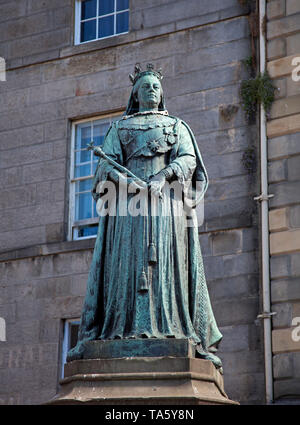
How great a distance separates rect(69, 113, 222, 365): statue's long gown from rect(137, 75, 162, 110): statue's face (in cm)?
20

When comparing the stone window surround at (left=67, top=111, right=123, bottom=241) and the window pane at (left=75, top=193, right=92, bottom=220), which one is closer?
the stone window surround at (left=67, top=111, right=123, bottom=241)

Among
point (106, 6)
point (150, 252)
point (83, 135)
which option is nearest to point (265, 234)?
point (83, 135)

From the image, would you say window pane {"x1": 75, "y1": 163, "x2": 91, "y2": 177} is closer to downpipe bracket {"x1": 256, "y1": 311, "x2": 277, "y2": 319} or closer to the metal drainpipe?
the metal drainpipe

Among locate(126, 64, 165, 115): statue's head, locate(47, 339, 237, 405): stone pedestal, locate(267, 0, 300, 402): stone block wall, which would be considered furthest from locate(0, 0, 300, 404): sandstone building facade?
locate(47, 339, 237, 405): stone pedestal

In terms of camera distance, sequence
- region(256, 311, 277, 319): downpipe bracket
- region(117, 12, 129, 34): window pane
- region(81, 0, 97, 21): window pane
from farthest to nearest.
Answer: region(81, 0, 97, 21): window pane, region(117, 12, 129, 34): window pane, region(256, 311, 277, 319): downpipe bracket

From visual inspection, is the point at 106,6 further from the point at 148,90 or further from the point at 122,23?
the point at 148,90

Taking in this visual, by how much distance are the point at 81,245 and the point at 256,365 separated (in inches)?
132

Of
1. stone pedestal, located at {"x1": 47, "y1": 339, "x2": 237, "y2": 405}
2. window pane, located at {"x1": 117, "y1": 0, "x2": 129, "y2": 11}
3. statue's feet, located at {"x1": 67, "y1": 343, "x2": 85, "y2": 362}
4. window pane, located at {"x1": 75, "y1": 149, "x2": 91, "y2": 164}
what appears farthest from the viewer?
window pane, located at {"x1": 117, "y1": 0, "x2": 129, "y2": 11}

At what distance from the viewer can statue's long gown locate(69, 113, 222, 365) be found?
746cm

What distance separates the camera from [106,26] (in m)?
15.2

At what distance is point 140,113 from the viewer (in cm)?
834
